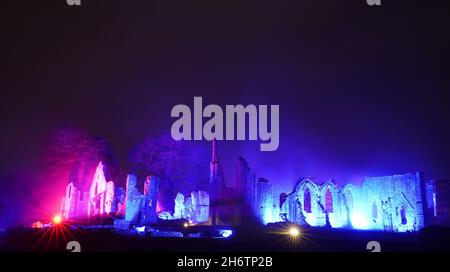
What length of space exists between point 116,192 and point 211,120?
49.4ft

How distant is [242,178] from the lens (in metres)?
29.7

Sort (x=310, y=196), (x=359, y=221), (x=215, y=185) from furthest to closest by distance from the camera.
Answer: (x=215, y=185), (x=359, y=221), (x=310, y=196)

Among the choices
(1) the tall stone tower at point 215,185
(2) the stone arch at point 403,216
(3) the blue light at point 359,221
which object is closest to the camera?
(2) the stone arch at point 403,216

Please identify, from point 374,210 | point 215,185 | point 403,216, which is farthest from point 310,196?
point 215,185

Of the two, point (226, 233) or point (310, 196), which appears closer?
point (226, 233)

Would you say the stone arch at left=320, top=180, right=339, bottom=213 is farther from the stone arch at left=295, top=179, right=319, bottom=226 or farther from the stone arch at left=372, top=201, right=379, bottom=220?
the stone arch at left=372, top=201, right=379, bottom=220

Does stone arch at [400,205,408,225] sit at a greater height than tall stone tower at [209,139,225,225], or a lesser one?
lesser

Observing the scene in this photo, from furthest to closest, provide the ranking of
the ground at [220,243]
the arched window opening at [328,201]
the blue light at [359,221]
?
1. the arched window opening at [328,201]
2. the blue light at [359,221]
3. the ground at [220,243]

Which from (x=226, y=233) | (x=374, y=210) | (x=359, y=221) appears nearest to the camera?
(x=226, y=233)

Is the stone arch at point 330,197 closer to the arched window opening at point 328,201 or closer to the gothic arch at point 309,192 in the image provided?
the arched window opening at point 328,201

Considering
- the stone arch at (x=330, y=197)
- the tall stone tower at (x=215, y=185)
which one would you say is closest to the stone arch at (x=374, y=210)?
the stone arch at (x=330, y=197)

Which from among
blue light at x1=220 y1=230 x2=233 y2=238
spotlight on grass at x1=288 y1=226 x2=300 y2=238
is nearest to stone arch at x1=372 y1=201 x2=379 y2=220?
spotlight on grass at x1=288 y1=226 x2=300 y2=238

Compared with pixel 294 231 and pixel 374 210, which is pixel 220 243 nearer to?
pixel 294 231

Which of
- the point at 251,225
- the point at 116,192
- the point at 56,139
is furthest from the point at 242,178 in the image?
the point at 56,139
